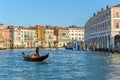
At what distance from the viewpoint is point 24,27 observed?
11594 centimetres

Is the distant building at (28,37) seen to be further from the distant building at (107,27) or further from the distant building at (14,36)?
the distant building at (107,27)

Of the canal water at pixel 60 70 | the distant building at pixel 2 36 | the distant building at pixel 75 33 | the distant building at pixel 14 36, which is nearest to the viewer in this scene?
the canal water at pixel 60 70

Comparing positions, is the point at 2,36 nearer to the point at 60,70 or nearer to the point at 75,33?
the point at 75,33

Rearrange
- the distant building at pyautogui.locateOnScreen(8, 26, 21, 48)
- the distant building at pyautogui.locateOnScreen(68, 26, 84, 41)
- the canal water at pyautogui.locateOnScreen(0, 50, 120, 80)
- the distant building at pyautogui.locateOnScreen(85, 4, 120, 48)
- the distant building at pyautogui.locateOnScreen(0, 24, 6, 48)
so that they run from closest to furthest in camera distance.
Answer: the canal water at pyautogui.locateOnScreen(0, 50, 120, 80), the distant building at pyautogui.locateOnScreen(85, 4, 120, 48), the distant building at pyautogui.locateOnScreen(0, 24, 6, 48), the distant building at pyautogui.locateOnScreen(8, 26, 21, 48), the distant building at pyautogui.locateOnScreen(68, 26, 84, 41)

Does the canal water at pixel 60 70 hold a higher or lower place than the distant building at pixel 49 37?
lower

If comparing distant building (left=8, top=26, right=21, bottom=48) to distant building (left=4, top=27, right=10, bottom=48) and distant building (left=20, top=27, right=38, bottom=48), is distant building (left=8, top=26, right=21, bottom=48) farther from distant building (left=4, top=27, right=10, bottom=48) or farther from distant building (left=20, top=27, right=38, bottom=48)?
distant building (left=20, top=27, right=38, bottom=48)

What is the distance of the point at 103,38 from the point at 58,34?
6451 centimetres

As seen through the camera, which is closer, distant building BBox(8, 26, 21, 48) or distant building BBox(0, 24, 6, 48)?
distant building BBox(0, 24, 6, 48)

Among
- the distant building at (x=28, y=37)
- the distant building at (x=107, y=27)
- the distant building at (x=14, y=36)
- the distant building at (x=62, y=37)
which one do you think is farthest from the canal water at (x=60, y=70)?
the distant building at (x=62, y=37)

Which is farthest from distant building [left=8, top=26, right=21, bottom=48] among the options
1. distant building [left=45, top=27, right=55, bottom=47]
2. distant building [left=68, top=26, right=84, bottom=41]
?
distant building [left=68, top=26, right=84, bottom=41]

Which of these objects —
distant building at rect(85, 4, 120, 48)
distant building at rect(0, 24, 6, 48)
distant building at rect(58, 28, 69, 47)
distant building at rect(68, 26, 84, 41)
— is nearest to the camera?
distant building at rect(85, 4, 120, 48)

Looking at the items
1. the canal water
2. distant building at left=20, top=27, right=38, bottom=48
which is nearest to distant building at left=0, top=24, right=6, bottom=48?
distant building at left=20, top=27, right=38, bottom=48

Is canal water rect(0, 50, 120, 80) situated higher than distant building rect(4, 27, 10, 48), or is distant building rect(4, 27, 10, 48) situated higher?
distant building rect(4, 27, 10, 48)

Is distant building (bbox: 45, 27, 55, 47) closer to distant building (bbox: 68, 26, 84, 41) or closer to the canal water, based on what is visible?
distant building (bbox: 68, 26, 84, 41)
